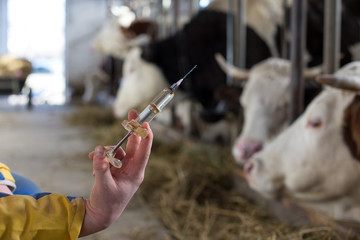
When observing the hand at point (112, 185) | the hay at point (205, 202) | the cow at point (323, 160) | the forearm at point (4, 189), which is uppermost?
the hand at point (112, 185)

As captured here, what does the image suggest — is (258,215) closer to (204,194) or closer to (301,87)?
(204,194)

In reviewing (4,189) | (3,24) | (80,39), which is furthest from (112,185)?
(3,24)

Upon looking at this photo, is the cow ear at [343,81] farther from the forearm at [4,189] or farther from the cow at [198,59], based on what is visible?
the cow at [198,59]

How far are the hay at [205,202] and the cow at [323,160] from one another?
0.54 feet

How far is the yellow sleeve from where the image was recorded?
0.66m

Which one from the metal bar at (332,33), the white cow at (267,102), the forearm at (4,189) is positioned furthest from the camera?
the white cow at (267,102)

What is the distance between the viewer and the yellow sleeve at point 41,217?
661 mm

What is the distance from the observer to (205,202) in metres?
2.51

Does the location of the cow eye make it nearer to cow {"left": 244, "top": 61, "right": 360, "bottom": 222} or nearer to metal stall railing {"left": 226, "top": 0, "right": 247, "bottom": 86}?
cow {"left": 244, "top": 61, "right": 360, "bottom": 222}

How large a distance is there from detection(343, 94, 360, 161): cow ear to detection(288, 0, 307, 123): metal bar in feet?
2.17

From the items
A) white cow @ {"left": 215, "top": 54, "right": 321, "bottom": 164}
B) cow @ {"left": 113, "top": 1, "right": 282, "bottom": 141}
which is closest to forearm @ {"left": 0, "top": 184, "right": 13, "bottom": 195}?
white cow @ {"left": 215, "top": 54, "right": 321, "bottom": 164}

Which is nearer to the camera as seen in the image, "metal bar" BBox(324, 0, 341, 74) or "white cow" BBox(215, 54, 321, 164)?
"metal bar" BBox(324, 0, 341, 74)

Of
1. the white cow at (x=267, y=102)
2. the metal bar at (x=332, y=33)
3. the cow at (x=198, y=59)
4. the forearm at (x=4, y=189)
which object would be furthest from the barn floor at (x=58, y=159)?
the metal bar at (x=332, y=33)

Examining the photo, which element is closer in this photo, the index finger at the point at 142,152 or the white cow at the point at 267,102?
the index finger at the point at 142,152
